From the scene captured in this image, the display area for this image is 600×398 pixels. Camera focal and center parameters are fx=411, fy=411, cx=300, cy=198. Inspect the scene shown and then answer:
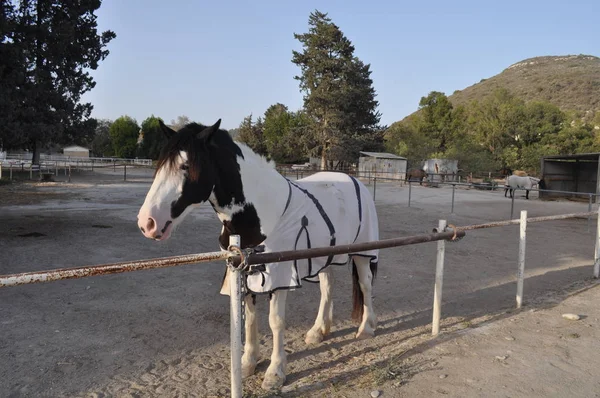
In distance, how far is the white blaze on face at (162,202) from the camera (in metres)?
2.22

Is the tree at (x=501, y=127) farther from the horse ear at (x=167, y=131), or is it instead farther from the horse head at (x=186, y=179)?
the horse ear at (x=167, y=131)

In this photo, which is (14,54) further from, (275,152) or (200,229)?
(275,152)

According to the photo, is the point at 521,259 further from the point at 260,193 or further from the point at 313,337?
the point at 260,193

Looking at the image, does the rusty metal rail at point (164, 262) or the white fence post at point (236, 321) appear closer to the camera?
the rusty metal rail at point (164, 262)

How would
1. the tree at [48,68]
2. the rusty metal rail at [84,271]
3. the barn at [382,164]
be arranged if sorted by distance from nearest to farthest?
the rusty metal rail at [84,271] → the tree at [48,68] → the barn at [382,164]

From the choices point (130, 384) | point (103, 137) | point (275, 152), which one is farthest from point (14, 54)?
point (103, 137)

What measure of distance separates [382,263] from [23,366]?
5.02 meters

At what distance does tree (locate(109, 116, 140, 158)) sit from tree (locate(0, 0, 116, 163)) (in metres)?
32.4

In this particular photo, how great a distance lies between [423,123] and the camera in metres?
53.5

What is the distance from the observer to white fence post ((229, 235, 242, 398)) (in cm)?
214

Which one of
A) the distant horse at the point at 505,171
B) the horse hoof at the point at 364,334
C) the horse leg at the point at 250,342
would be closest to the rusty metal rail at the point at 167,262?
the horse leg at the point at 250,342

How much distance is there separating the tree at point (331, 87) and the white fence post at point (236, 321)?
4103 centimetres

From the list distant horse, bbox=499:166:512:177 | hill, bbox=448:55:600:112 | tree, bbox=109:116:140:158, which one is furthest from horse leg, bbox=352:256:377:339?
hill, bbox=448:55:600:112

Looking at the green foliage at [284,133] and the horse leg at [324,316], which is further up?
the green foliage at [284,133]
